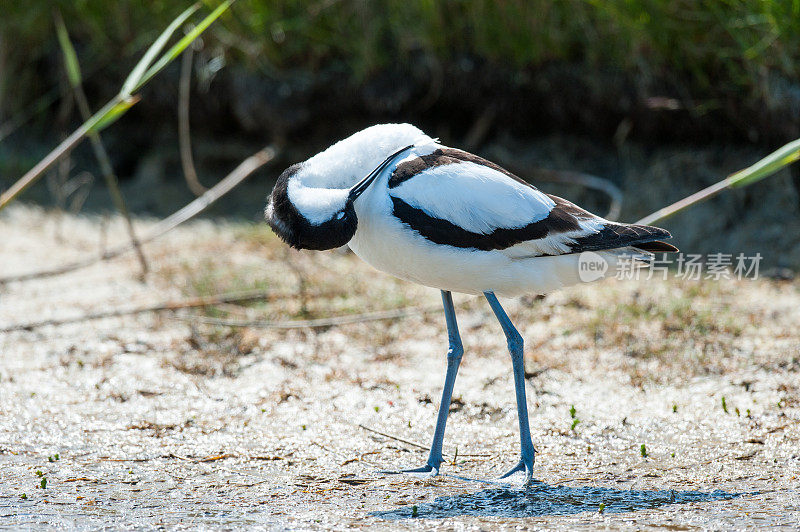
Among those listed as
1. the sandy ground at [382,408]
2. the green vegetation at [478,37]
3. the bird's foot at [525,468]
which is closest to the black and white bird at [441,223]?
the bird's foot at [525,468]

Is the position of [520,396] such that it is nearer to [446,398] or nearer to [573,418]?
[446,398]

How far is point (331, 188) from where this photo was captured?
298cm

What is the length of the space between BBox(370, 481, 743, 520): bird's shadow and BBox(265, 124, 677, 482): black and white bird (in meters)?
0.14

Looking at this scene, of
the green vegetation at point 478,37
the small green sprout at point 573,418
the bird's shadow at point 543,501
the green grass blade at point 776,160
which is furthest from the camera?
the green vegetation at point 478,37

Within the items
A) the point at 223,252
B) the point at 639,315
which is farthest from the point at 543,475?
the point at 223,252

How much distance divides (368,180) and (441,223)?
28cm

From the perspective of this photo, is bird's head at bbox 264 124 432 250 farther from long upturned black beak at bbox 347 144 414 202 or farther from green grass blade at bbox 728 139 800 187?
green grass blade at bbox 728 139 800 187

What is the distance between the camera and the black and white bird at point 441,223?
289cm

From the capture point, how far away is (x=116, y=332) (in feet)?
14.7

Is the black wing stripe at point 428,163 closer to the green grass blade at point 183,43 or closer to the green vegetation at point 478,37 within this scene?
the green grass blade at point 183,43

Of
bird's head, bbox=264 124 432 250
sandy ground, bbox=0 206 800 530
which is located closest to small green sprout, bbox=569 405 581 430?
→ sandy ground, bbox=0 206 800 530

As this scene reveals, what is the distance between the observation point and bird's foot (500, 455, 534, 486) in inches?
117

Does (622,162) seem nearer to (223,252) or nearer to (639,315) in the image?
(639,315)

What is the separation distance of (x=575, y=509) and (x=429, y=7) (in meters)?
3.97
